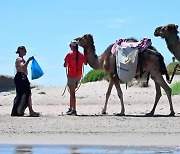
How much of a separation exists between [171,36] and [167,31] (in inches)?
7.1

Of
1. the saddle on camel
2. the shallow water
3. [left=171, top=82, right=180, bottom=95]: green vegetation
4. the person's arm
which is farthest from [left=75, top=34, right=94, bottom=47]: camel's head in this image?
the shallow water

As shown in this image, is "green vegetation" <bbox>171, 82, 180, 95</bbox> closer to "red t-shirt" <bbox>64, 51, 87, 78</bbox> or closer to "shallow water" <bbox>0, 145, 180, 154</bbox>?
"red t-shirt" <bbox>64, 51, 87, 78</bbox>

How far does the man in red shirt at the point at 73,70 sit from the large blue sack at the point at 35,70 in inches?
27.6

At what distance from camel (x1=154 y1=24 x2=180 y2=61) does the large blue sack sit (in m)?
3.29

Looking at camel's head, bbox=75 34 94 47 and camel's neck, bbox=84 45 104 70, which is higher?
camel's head, bbox=75 34 94 47

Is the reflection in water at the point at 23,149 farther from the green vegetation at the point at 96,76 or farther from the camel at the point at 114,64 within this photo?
the green vegetation at the point at 96,76

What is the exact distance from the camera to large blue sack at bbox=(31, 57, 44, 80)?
1795 centimetres

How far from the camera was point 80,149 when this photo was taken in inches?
440

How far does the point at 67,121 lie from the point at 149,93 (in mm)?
9756

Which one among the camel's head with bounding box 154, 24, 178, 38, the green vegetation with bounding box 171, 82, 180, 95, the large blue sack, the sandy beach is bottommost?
the sandy beach

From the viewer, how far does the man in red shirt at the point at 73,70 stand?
17.9 m

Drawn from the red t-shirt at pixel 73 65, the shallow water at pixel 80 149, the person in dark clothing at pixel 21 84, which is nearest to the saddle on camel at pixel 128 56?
the red t-shirt at pixel 73 65

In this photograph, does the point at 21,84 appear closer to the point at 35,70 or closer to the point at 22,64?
the point at 22,64

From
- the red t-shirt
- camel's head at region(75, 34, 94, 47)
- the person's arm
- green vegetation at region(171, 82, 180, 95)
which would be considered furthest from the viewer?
green vegetation at region(171, 82, 180, 95)
